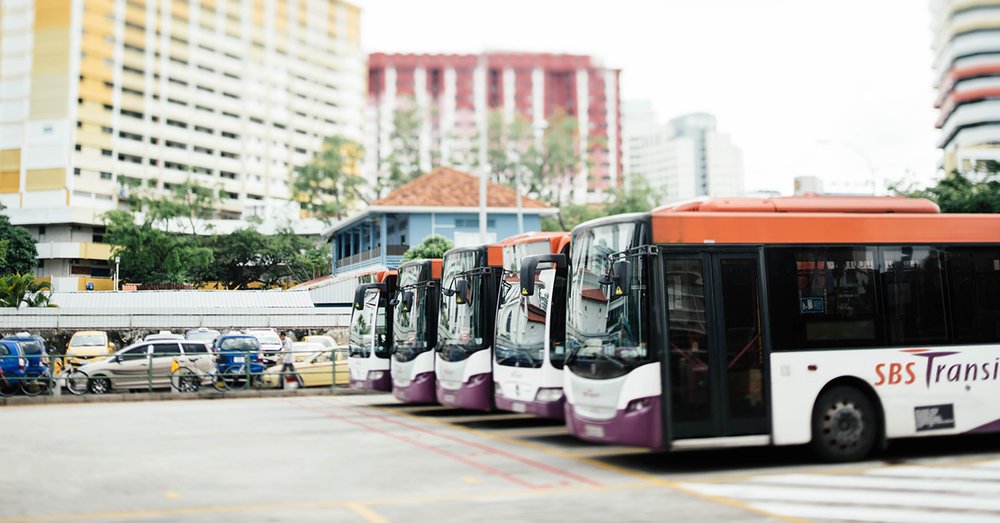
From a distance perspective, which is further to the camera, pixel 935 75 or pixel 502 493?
pixel 935 75

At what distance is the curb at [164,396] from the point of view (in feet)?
76.5

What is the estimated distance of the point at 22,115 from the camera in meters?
102

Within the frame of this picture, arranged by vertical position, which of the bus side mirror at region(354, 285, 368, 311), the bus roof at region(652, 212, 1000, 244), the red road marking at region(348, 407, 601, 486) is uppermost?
the bus roof at region(652, 212, 1000, 244)

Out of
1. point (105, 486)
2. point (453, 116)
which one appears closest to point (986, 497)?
point (105, 486)

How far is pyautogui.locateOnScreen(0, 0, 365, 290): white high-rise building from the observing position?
330 ft

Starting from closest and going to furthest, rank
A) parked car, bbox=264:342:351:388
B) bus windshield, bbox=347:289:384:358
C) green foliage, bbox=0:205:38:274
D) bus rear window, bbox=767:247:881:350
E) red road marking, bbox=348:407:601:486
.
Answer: red road marking, bbox=348:407:601:486 < bus rear window, bbox=767:247:881:350 < bus windshield, bbox=347:289:384:358 < parked car, bbox=264:342:351:388 < green foliage, bbox=0:205:38:274

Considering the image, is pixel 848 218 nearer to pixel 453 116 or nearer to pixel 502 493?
pixel 502 493

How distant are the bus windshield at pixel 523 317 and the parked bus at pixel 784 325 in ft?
8.50

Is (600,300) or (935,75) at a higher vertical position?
(935,75)

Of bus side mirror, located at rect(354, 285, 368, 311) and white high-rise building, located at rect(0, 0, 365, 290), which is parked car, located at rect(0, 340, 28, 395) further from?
white high-rise building, located at rect(0, 0, 365, 290)

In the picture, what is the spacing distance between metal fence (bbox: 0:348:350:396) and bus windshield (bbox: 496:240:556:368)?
11.5 metres

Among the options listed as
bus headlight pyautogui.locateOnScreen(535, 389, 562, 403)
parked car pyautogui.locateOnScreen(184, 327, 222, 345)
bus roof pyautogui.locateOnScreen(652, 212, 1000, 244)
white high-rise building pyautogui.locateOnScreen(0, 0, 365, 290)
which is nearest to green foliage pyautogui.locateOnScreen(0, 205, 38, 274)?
white high-rise building pyautogui.locateOnScreen(0, 0, 365, 290)

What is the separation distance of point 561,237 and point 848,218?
16.7 ft

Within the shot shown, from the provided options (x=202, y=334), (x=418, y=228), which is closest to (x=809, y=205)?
(x=202, y=334)
